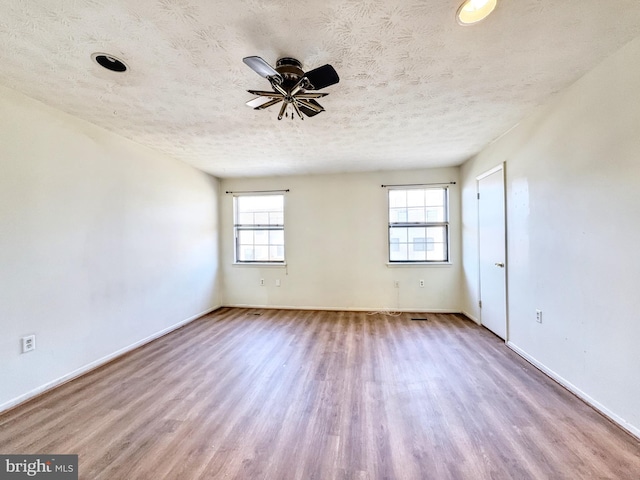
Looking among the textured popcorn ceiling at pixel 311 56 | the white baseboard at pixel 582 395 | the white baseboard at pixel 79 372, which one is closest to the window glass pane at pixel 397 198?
the textured popcorn ceiling at pixel 311 56

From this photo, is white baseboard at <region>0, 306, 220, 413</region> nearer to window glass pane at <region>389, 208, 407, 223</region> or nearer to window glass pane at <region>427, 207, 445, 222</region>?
window glass pane at <region>389, 208, 407, 223</region>

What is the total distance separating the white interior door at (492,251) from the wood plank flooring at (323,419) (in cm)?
48

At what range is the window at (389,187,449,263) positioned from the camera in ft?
14.4

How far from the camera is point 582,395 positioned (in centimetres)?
192

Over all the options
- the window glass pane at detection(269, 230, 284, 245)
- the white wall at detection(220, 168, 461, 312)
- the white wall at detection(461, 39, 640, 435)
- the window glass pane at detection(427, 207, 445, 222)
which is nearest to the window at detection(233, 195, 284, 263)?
the window glass pane at detection(269, 230, 284, 245)

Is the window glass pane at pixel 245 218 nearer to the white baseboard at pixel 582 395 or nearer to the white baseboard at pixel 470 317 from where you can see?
the white baseboard at pixel 470 317

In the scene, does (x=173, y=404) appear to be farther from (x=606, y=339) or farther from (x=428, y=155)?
(x=428, y=155)

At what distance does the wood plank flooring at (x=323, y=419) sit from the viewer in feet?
4.56

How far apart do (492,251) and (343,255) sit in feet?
7.26

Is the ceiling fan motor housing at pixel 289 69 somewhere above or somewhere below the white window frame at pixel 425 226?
above

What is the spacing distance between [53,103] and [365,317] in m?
4.35

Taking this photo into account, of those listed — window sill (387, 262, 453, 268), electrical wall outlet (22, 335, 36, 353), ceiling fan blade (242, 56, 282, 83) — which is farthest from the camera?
window sill (387, 262, 453, 268)

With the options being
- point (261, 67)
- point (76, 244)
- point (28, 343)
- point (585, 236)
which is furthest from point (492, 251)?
point (28, 343)

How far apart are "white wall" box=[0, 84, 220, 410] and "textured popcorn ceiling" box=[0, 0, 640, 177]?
304 mm
